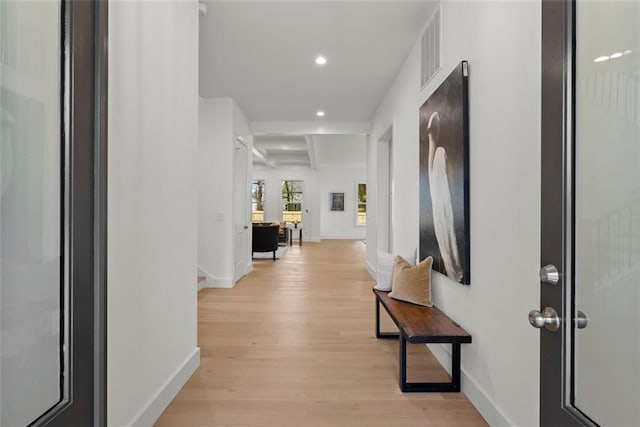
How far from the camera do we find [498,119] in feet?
6.15

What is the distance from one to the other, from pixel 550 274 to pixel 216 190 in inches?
197

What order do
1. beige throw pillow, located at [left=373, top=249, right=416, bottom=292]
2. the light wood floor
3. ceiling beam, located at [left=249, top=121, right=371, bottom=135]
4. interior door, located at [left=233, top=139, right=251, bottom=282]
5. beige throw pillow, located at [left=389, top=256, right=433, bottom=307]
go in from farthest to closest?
ceiling beam, located at [left=249, top=121, right=371, bottom=135] → interior door, located at [left=233, top=139, right=251, bottom=282] → beige throw pillow, located at [left=373, top=249, right=416, bottom=292] → beige throw pillow, located at [left=389, top=256, right=433, bottom=307] → the light wood floor

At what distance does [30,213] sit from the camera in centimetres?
105

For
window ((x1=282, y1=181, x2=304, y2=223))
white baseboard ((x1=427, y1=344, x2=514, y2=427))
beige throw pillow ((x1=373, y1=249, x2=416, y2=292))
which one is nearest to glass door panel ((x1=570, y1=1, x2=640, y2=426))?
white baseboard ((x1=427, y1=344, x2=514, y2=427))

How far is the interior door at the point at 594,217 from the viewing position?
2.79ft

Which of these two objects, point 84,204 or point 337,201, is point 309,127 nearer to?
point 84,204

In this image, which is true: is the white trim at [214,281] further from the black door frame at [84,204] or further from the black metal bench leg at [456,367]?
the black door frame at [84,204]

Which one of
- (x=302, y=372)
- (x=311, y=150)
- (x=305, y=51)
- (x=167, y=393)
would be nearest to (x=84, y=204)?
(x=167, y=393)

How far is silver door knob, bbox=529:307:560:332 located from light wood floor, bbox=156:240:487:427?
1261mm

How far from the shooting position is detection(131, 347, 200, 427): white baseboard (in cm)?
187

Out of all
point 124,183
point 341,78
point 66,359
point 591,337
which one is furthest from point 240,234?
point 591,337

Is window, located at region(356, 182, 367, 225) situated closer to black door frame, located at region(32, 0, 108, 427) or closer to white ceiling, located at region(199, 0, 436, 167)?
white ceiling, located at region(199, 0, 436, 167)

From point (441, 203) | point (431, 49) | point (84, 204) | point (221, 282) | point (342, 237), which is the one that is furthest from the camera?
point (342, 237)

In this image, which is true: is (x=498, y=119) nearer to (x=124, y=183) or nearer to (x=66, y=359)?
(x=124, y=183)
